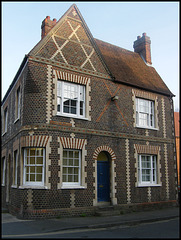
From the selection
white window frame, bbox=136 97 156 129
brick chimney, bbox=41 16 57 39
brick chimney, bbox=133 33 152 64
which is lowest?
white window frame, bbox=136 97 156 129

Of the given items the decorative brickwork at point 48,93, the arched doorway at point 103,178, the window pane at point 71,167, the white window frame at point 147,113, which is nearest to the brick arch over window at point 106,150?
the arched doorway at point 103,178

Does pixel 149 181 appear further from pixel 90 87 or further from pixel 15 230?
pixel 15 230

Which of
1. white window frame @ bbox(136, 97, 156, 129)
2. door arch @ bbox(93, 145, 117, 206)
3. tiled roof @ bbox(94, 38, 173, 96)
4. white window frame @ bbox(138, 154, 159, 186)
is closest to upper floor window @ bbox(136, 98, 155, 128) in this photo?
white window frame @ bbox(136, 97, 156, 129)

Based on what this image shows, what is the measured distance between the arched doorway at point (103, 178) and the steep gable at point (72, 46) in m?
4.99

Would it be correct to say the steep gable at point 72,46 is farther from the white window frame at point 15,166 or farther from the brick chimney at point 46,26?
the white window frame at point 15,166

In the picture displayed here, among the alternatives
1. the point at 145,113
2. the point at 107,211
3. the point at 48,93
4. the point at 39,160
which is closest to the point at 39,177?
→ the point at 39,160

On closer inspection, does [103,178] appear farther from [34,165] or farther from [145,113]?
[145,113]

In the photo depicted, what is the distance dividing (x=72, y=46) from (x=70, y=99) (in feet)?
10.2

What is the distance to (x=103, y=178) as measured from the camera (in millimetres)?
14875

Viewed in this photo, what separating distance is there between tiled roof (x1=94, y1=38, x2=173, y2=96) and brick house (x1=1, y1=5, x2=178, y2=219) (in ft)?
0.35

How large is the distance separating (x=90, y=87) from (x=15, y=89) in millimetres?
4690

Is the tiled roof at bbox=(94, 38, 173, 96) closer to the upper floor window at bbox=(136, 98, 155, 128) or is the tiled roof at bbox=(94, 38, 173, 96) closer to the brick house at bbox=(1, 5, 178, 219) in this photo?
the brick house at bbox=(1, 5, 178, 219)

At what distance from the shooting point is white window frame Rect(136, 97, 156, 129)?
17109mm

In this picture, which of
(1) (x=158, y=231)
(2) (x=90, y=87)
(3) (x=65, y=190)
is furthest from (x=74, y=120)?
(1) (x=158, y=231)
